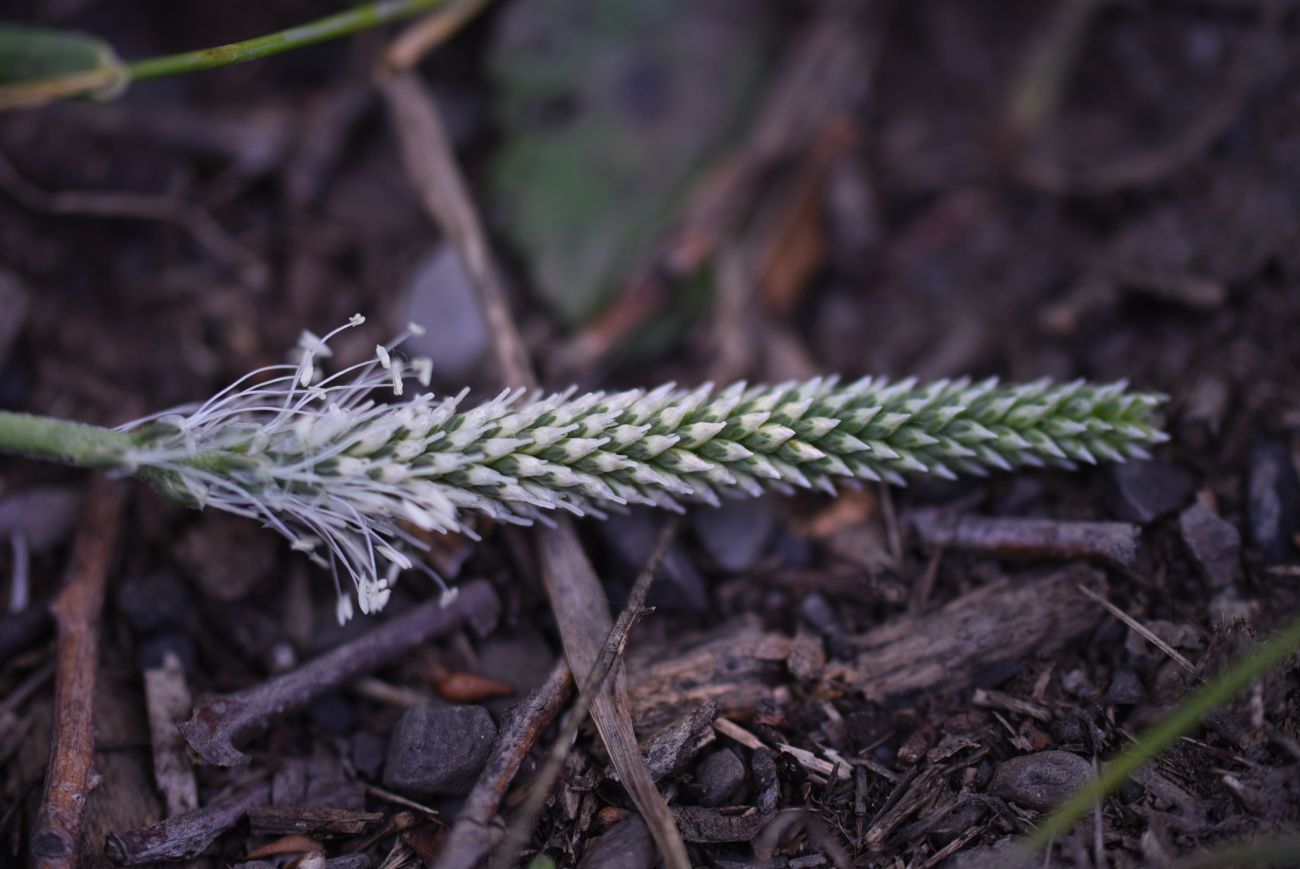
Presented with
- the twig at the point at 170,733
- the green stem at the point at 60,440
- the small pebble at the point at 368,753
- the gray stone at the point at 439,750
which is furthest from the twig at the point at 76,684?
the gray stone at the point at 439,750

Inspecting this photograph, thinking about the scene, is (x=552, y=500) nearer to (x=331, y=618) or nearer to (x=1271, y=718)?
(x=331, y=618)

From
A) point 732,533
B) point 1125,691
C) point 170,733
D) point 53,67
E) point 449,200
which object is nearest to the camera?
point 1125,691

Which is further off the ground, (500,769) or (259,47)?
(259,47)

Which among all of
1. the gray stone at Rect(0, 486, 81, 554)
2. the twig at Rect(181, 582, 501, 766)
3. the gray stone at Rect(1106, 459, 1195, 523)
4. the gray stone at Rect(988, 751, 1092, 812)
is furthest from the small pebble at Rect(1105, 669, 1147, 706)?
the gray stone at Rect(0, 486, 81, 554)

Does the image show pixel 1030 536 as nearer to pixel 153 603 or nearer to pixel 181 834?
pixel 181 834

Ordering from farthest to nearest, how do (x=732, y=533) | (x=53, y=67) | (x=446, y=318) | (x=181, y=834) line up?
(x=446, y=318), (x=53, y=67), (x=732, y=533), (x=181, y=834)

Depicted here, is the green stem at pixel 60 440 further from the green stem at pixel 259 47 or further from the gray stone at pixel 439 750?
the green stem at pixel 259 47

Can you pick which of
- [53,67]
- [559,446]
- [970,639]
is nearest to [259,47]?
[53,67]
